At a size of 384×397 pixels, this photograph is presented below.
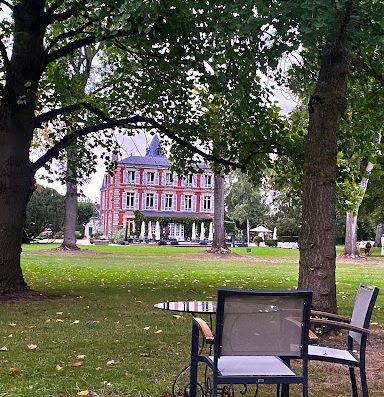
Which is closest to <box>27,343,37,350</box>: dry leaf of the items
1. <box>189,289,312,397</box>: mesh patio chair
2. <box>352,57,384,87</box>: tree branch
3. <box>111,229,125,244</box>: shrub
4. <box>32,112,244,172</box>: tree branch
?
<box>189,289,312,397</box>: mesh patio chair

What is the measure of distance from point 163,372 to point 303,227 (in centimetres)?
322

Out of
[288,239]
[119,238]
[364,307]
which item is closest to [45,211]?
[119,238]

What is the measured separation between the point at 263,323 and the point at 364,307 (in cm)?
119

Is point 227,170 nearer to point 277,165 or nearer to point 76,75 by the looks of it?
point 277,165

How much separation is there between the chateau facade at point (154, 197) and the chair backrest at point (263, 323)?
251 feet

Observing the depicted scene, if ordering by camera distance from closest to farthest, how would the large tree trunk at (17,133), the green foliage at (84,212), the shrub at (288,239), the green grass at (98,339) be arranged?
the green grass at (98,339), the large tree trunk at (17,133), the shrub at (288,239), the green foliage at (84,212)

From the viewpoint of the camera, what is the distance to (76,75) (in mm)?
16422

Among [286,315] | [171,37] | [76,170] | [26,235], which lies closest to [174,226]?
[26,235]

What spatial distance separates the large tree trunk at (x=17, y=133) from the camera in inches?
496

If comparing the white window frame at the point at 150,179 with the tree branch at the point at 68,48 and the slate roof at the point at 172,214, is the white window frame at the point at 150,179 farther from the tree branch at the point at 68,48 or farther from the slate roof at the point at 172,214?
the tree branch at the point at 68,48

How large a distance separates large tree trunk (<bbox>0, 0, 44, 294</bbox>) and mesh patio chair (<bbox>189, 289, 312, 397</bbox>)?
30.0 ft

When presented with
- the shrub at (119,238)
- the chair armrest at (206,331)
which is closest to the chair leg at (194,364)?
the chair armrest at (206,331)

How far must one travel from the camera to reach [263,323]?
412cm

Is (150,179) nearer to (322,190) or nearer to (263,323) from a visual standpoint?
(322,190)
